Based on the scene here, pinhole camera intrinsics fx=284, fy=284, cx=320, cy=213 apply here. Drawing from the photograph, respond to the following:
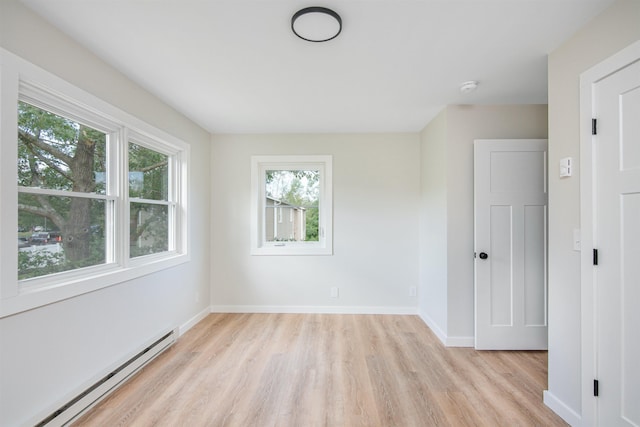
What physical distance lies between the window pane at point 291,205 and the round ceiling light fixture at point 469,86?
78.9 inches

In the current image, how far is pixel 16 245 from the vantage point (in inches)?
58.6

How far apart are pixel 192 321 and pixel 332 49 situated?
3196 millimetres

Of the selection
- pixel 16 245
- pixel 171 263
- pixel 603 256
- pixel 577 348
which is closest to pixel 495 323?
pixel 577 348

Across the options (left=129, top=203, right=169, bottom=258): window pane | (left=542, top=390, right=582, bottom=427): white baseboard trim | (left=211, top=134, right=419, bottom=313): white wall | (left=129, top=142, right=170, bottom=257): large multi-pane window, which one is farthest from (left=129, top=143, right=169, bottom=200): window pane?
(left=542, top=390, right=582, bottom=427): white baseboard trim

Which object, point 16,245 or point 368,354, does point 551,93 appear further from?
point 16,245

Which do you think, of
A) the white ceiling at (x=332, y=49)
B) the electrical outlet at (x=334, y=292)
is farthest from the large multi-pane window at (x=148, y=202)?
the electrical outlet at (x=334, y=292)

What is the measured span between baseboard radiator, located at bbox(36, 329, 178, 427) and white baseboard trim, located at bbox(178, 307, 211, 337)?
467 millimetres

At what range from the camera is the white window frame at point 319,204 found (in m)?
3.80

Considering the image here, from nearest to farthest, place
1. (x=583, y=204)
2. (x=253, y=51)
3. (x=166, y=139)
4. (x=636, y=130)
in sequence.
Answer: (x=636, y=130) → (x=583, y=204) → (x=253, y=51) → (x=166, y=139)

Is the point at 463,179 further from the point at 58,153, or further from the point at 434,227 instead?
the point at 58,153

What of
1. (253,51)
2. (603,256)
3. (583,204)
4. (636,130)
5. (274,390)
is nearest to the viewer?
(636,130)

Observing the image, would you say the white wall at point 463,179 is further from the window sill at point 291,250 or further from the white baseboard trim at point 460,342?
the window sill at point 291,250

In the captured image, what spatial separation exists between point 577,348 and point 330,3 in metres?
2.46

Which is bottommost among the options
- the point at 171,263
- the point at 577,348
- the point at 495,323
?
the point at 495,323
